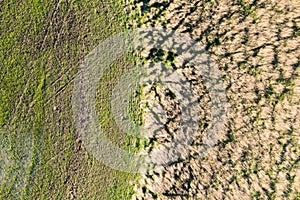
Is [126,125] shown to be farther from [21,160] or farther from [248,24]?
[248,24]

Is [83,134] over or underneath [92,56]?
underneath

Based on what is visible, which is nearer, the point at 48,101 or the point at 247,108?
the point at 48,101

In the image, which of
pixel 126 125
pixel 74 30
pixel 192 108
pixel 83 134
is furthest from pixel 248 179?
pixel 74 30

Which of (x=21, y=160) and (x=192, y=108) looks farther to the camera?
(x=192, y=108)

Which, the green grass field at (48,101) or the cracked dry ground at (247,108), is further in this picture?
the cracked dry ground at (247,108)

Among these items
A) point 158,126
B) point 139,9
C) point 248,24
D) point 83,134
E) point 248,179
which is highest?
point 139,9
